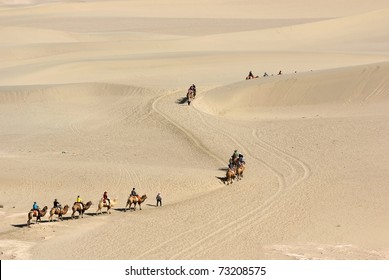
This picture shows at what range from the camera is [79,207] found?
2098 centimetres

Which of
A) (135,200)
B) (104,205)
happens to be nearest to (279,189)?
(135,200)

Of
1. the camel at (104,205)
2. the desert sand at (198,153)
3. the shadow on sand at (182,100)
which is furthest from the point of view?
the shadow on sand at (182,100)

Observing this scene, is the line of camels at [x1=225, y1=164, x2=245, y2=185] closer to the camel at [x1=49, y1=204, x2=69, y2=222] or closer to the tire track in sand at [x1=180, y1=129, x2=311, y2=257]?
the tire track in sand at [x1=180, y1=129, x2=311, y2=257]

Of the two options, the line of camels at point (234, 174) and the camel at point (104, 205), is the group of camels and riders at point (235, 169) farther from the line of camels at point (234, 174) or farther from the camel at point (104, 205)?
the camel at point (104, 205)

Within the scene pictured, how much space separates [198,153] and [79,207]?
7839 millimetres

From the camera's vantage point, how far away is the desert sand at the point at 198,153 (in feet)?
61.7

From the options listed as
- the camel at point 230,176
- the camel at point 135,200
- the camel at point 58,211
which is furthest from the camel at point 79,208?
the camel at point 230,176

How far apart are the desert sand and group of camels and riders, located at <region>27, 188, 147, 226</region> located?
0.79 feet

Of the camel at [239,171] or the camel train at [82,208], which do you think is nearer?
the camel train at [82,208]

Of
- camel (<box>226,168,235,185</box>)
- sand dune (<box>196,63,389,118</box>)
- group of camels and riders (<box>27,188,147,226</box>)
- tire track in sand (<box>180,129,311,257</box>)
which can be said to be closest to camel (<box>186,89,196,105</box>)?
sand dune (<box>196,63,389,118</box>)

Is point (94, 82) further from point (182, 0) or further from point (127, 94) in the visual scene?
point (182, 0)

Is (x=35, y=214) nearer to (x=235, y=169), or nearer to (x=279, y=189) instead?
(x=235, y=169)

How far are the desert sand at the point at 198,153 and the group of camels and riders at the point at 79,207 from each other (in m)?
0.24
